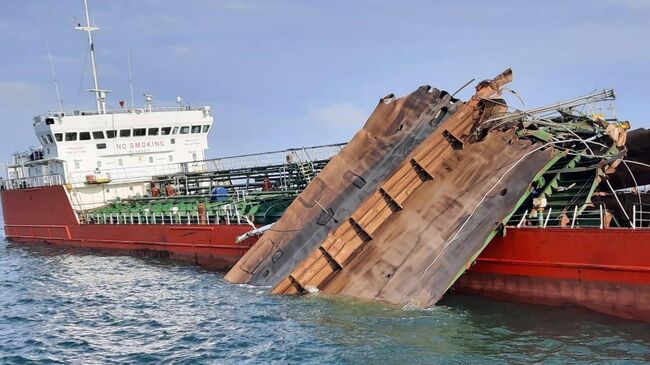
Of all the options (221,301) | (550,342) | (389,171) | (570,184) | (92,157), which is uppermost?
(92,157)

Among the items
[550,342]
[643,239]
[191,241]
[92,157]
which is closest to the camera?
[550,342]

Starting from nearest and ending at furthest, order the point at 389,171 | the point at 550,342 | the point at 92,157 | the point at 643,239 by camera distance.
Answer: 1. the point at 550,342
2. the point at 643,239
3. the point at 389,171
4. the point at 92,157

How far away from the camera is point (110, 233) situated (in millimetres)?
25000

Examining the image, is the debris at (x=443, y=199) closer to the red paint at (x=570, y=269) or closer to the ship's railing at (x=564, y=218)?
the ship's railing at (x=564, y=218)

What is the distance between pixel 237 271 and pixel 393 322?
569cm

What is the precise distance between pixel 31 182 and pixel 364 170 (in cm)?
2333

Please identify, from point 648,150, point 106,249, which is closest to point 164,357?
point 648,150

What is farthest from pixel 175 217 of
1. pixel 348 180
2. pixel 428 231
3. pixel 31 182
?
pixel 31 182

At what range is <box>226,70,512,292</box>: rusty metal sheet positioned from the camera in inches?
528

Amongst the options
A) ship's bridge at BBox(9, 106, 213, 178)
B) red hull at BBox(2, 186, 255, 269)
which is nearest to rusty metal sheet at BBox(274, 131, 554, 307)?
red hull at BBox(2, 186, 255, 269)

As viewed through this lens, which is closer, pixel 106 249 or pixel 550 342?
pixel 550 342

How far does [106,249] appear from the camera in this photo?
2539 cm

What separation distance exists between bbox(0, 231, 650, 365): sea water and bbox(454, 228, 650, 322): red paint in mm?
305

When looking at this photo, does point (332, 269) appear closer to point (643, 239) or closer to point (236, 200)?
point (643, 239)
